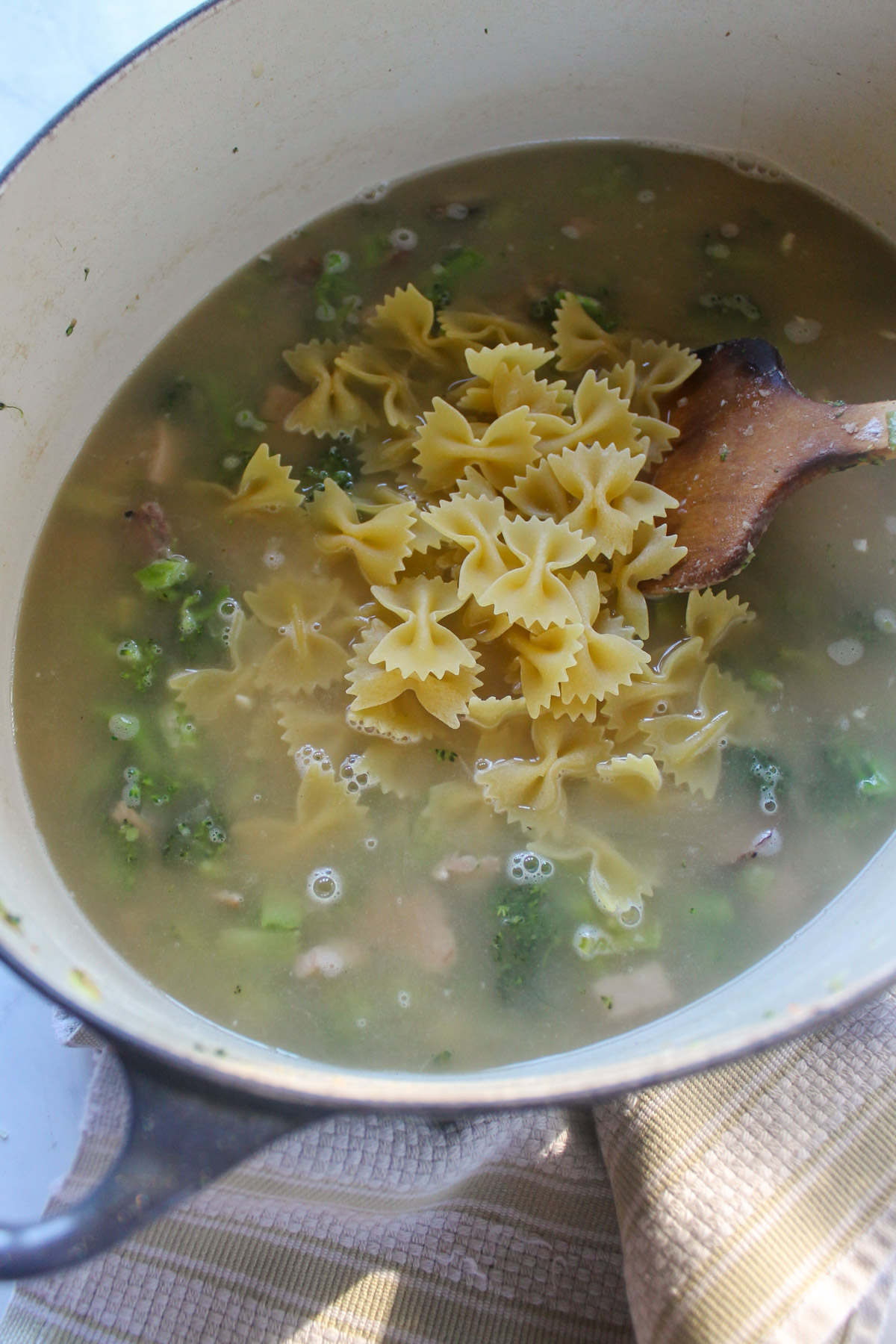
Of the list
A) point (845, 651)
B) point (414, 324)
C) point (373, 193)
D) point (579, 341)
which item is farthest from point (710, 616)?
point (373, 193)

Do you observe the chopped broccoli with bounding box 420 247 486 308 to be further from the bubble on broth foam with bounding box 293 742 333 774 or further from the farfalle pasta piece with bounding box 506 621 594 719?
the bubble on broth foam with bounding box 293 742 333 774

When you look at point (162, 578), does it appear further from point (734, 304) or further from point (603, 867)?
point (734, 304)

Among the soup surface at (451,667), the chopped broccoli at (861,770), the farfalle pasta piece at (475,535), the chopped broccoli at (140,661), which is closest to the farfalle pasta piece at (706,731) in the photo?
the soup surface at (451,667)

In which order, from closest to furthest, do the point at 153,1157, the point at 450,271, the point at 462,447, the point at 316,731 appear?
the point at 153,1157
the point at 316,731
the point at 462,447
the point at 450,271

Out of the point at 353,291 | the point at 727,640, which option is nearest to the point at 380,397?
the point at 353,291

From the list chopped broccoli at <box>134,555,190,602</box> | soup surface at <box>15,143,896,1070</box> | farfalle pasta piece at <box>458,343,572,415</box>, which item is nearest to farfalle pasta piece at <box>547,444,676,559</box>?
soup surface at <box>15,143,896,1070</box>

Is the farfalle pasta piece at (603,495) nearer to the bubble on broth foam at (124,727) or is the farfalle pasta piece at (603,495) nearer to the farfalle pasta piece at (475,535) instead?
the farfalle pasta piece at (475,535)
